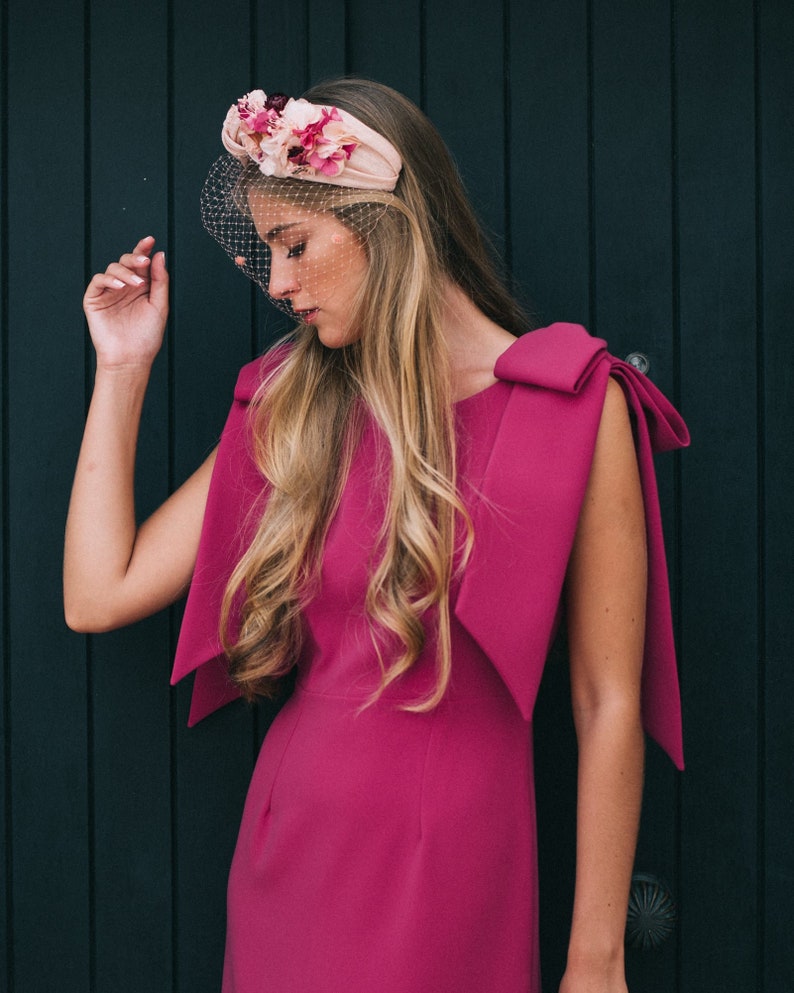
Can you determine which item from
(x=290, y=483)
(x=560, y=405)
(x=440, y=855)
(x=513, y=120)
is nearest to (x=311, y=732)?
(x=440, y=855)

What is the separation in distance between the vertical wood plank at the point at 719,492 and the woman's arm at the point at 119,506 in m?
0.87

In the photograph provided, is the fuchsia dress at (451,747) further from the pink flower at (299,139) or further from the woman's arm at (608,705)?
the pink flower at (299,139)

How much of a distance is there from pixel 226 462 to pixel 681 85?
3.36 ft

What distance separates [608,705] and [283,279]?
2.28 feet

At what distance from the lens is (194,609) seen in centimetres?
141

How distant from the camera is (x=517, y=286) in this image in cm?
170

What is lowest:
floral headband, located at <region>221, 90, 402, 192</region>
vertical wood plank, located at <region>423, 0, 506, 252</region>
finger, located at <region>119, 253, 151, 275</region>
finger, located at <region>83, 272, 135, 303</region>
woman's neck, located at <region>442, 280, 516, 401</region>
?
woman's neck, located at <region>442, 280, 516, 401</region>

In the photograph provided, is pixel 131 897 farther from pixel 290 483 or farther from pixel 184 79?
pixel 184 79

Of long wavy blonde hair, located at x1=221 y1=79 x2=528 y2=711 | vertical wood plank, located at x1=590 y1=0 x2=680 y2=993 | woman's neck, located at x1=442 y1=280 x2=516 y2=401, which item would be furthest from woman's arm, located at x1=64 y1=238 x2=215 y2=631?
vertical wood plank, located at x1=590 y1=0 x2=680 y2=993

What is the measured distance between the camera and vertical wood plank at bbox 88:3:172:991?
1.71m

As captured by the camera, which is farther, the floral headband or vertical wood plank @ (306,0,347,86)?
vertical wood plank @ (306,0,347,86)

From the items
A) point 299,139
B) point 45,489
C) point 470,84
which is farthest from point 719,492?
point 45,489

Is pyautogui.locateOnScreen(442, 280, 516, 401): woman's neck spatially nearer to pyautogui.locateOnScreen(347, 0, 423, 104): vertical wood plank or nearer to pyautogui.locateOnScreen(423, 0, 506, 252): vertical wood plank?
pyautogui.locateOnScreen(423, 0, 506, 252): vertical wood plank

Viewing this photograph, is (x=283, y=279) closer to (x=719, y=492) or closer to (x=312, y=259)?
(x=312, y=259)
